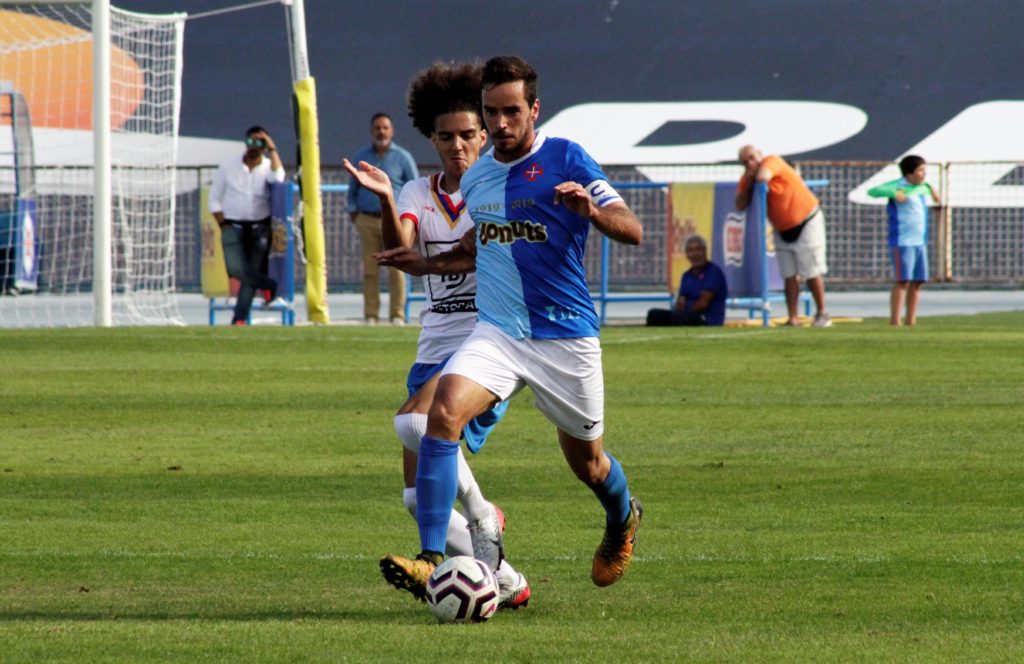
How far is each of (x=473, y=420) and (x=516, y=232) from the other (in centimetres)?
83

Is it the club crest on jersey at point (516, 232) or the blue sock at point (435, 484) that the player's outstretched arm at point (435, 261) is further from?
the blue sock at point (435, 484)

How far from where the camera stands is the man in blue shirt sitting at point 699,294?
62.8 ft

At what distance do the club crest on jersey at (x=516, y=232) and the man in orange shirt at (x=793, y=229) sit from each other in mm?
13616

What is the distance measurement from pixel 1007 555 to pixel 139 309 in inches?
649

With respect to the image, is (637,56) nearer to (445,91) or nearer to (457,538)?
(445,91)

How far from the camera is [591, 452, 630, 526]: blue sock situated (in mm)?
6285

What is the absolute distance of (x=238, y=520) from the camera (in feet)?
25.5

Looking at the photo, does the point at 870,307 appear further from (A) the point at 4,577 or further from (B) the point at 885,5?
(A) the point at 4,577

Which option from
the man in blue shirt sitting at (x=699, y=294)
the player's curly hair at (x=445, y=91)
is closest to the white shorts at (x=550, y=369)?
the player's curly hair at (x=445, y=91)

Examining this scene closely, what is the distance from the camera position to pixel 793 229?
19406 mm

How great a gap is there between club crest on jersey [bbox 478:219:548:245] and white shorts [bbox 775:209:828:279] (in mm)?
13627

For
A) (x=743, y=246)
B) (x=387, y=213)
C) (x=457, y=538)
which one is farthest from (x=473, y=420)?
(x=743, y=246)

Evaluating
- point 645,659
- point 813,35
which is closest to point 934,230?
point 813,35

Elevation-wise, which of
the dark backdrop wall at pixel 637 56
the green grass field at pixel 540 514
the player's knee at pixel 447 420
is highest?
the dark backdrop wall at pixel 637 56
